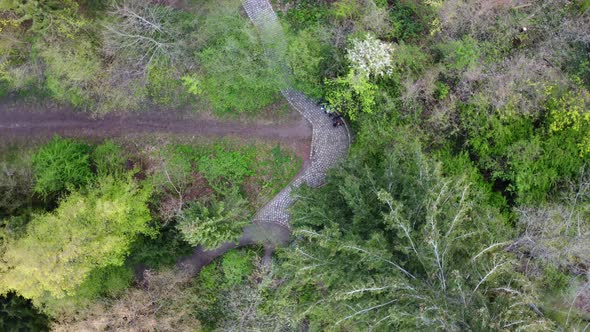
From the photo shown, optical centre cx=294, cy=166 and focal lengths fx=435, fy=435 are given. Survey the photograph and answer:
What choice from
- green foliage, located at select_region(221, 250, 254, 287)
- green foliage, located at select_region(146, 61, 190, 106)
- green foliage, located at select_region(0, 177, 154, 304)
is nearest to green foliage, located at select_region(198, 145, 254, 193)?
green foliage, located at select_region(146, 61, 190, 106)

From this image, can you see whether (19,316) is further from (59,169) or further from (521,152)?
(521,152)

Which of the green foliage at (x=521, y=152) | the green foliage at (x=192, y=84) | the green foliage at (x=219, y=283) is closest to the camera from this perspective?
the green foliage at (x=521, y=152)

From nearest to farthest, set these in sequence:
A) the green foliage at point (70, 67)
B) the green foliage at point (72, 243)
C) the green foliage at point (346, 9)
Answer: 1. the green foliage at point (72, 243)
2. the green foliage at point (70, 67)
3. the green foliage at point (346, 9)

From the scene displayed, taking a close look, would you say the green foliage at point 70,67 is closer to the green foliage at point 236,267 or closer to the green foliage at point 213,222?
the green foliage at point 213,222

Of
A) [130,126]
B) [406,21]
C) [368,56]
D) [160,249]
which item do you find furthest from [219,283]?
[406,21]

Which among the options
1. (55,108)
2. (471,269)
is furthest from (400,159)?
(55,108)

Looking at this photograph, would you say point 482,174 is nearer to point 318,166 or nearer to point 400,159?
point 400,159

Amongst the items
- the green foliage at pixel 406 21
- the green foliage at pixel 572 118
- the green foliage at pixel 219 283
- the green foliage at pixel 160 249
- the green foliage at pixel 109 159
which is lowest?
the green foliage at pixel 219 283

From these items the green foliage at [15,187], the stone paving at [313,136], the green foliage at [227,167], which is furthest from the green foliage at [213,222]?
the green foliage at [15,187]
